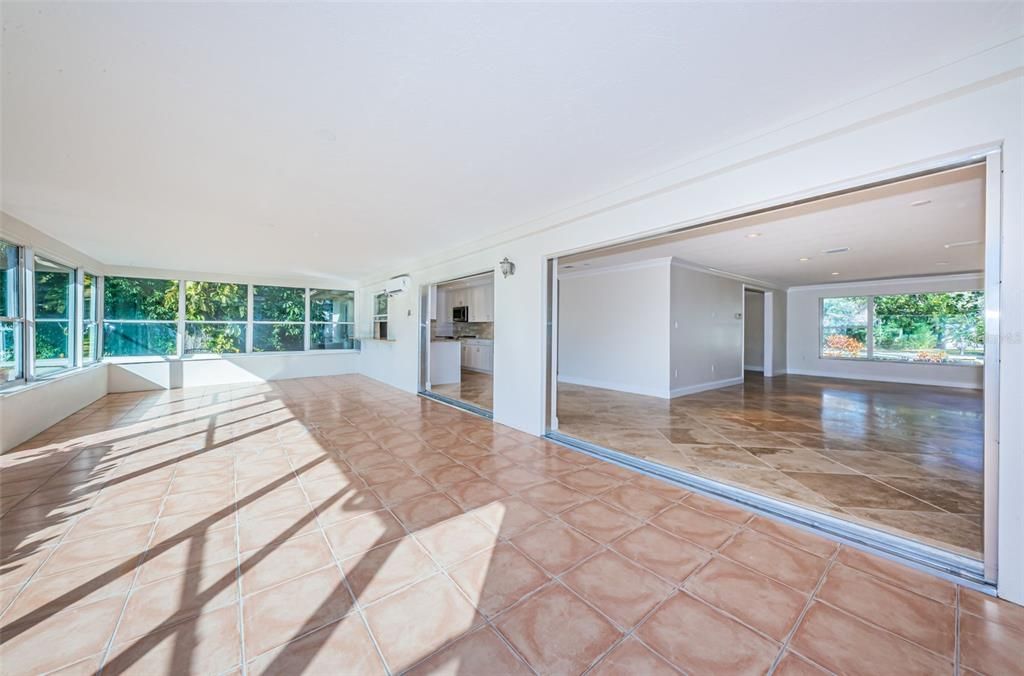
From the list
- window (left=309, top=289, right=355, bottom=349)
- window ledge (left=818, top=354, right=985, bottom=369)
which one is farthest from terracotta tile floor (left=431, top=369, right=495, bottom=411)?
window ledge (left=818, top=354, right=985, bottom=369)

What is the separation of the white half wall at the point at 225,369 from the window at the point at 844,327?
11.6 m

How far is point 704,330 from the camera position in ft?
23.1

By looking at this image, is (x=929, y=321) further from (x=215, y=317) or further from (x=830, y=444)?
(x=215, y=317)

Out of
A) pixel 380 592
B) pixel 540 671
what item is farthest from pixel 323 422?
pixel 540 671

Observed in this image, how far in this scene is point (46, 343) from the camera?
184 inches

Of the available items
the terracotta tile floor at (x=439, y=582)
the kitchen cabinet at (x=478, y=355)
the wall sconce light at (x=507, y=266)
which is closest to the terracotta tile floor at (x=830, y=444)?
the terracotta tile floor at (x=439, y=582)

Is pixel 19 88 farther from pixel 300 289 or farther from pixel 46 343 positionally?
pixel 300 289

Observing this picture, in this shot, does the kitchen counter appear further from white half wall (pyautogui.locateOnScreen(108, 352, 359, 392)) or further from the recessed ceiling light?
the recessed ceiling light

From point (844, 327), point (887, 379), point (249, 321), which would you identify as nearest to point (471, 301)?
point (249, 321)

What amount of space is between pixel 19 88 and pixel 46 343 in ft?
15.1

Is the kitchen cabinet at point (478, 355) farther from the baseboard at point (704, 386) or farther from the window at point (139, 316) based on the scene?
the window at point (139, 316)

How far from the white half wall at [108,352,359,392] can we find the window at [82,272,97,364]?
39 cm

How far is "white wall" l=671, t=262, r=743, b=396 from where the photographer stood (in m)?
6.43

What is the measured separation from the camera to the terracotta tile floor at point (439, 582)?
1.37m
